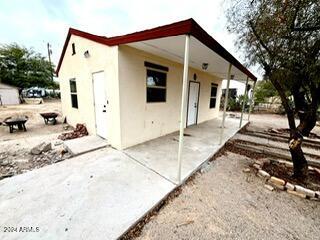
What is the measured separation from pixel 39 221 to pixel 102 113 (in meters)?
3.32

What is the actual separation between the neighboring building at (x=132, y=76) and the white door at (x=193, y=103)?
1.06 feet

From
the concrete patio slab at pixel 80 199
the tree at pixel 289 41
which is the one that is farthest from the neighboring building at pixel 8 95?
the tree at pixel 289 41

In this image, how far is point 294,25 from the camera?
2.73 meters

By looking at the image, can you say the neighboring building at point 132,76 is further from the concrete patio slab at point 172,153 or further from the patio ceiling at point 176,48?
the concrete patio slab at point 172,153

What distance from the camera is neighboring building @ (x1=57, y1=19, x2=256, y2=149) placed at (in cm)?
343

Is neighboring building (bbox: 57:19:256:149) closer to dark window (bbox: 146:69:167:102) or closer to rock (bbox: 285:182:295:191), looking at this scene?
dark window (bbox: 146:69:167:102)

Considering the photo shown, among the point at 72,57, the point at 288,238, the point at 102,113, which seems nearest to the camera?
the point at 288,238

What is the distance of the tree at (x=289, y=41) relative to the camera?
2.61 metres

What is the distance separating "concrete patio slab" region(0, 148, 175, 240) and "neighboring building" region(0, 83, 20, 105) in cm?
2394

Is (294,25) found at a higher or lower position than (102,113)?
higher

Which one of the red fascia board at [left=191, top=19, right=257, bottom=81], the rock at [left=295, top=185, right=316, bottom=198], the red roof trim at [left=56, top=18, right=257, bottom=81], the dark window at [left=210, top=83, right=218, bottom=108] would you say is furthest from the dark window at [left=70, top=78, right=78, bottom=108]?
the rock at [left=295, top=185, right=316, bottom=198]

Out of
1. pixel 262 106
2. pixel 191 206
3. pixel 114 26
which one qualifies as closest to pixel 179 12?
pixel 191 206

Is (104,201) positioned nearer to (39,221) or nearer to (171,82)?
(39,221)

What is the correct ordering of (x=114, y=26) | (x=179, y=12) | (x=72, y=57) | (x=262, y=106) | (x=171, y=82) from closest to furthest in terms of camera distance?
(x=179, y=12) < (x=171, y=82) < (x=72, y=57) < (x=114, y=26) < (x=262, y=106)
